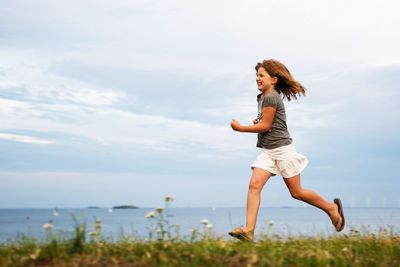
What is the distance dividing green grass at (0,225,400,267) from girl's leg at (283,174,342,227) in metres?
1.62

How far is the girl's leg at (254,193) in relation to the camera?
26.6ft

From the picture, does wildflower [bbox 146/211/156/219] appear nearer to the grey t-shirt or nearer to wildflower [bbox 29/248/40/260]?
wildflower [bbox 29/248/40/260]

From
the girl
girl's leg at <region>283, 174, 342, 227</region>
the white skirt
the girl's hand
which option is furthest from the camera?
girl's leg at <region>283, 174, 342, 227</region>

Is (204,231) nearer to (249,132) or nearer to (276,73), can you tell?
(249,132)

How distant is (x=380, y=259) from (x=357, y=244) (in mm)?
906

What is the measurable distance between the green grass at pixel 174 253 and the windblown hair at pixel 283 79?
2.71 m

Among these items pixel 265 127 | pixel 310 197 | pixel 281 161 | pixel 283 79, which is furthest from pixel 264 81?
pixel 310 197

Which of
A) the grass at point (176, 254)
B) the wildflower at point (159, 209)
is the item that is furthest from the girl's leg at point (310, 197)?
the wildflower at point (159, 209)

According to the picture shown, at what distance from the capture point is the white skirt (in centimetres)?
835

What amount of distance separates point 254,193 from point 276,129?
0.95m

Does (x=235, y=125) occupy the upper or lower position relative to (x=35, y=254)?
upper

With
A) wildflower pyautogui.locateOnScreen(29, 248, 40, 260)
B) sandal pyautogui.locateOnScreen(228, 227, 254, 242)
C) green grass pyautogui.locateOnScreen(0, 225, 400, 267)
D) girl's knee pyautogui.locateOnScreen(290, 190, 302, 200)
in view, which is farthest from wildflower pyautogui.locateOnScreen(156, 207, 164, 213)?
girl's knee pyautogui.locateOnScreen(290, 190, 302, 200)

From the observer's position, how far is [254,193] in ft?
26.9

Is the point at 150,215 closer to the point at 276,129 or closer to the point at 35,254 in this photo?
the point at 35,254
